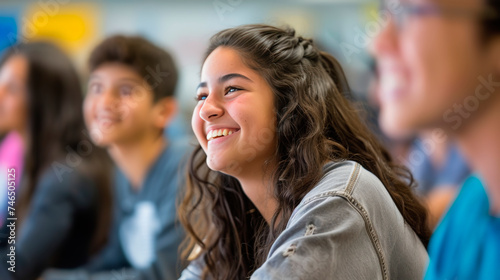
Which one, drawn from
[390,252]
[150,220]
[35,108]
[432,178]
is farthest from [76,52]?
[390,252]

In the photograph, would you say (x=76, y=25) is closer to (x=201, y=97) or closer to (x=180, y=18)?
(x=180, y=18)

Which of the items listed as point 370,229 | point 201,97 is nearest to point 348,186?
point 370,229

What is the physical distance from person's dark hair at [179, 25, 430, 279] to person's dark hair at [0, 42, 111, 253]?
2.00ft

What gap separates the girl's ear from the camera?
1575mm

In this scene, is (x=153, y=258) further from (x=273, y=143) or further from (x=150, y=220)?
(x=273, y=143)

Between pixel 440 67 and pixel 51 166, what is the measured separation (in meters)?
1.32

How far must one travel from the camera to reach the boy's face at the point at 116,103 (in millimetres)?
1495

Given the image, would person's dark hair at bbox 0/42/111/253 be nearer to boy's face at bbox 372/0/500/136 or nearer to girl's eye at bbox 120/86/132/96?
girl's eye at bbox 120/86/132/96

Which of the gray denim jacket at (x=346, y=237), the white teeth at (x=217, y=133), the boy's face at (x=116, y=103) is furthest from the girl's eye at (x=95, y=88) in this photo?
the gray denim jacket at (x=346, y=237)

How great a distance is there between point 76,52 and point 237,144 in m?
2.06

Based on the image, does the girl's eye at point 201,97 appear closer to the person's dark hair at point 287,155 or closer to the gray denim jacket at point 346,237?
the person's dark hair at point 287,155

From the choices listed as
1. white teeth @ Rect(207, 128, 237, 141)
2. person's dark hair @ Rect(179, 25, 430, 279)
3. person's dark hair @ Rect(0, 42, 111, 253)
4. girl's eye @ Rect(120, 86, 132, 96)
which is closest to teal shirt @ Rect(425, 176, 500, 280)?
person's dark hair @ Rect(179, 25, 430, 279)

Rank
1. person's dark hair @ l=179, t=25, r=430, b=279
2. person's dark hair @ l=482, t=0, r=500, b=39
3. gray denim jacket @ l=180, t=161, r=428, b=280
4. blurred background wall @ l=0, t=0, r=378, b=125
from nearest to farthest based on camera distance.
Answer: person's dark hair @ l=482, t=0, r=500, b=39
gray denim jacket @ l=180, t=161, r=428, b=280
person's dark hair @ l=179, t=25, r=430, b=279
blurred background wall @ l=0, t=0, r=378, b=125

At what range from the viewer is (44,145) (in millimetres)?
1526
